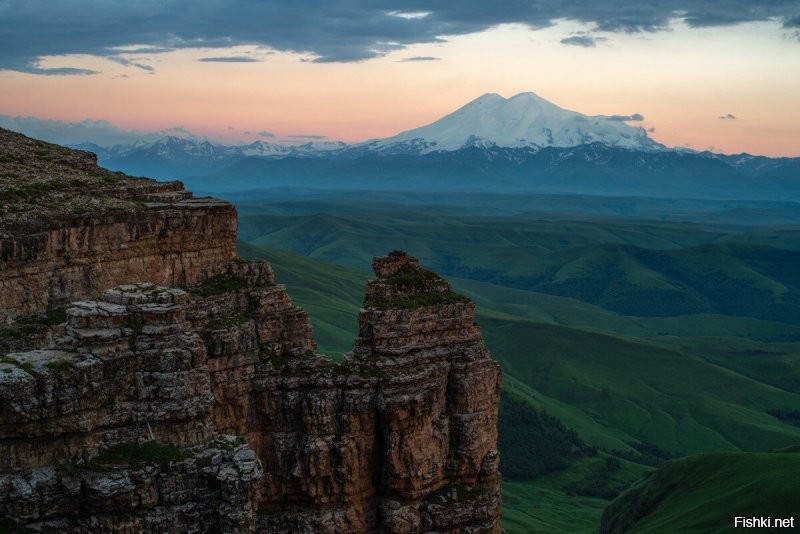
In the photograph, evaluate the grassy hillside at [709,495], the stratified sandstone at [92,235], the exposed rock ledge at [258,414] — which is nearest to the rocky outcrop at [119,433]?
the exposed rock ledge at [258,414]

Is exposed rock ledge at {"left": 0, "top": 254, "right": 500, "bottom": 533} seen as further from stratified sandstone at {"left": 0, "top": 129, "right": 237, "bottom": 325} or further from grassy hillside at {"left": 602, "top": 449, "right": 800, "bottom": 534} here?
grassy hillside at {"left": 602, "top": 449, "right": 800, "bottom": 534}

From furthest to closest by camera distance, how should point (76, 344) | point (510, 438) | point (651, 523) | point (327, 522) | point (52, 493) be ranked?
1. point (510, 438)
2. point (651, 523)
3. point (327, 522)
4. point (76, 344)
5. point (52, 493)

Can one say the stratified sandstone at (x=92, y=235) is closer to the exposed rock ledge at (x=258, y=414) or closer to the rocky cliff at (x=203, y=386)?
the rocky cliff at (x=203, y=386)

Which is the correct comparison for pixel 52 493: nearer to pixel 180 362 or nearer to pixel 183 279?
pixel 180 362

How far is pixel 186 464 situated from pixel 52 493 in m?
5.09

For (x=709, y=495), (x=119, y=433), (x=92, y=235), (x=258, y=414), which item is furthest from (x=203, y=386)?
(x=709, y=495)

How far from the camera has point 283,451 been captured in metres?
49.8

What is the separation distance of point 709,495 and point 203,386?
280 ft

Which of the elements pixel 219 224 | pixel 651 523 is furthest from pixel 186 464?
pixel 651 523

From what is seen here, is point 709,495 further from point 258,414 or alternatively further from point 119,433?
point 119,433

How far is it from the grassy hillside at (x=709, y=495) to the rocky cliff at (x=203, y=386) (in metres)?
54.2

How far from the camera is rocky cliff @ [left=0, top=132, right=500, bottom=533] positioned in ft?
123

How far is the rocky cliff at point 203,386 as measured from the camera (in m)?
37.4

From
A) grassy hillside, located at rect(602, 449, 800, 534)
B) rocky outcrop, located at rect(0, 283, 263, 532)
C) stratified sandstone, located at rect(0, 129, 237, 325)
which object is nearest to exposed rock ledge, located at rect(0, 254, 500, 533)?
rocky outcrop, located at rect(0, 283, 263, 532)
